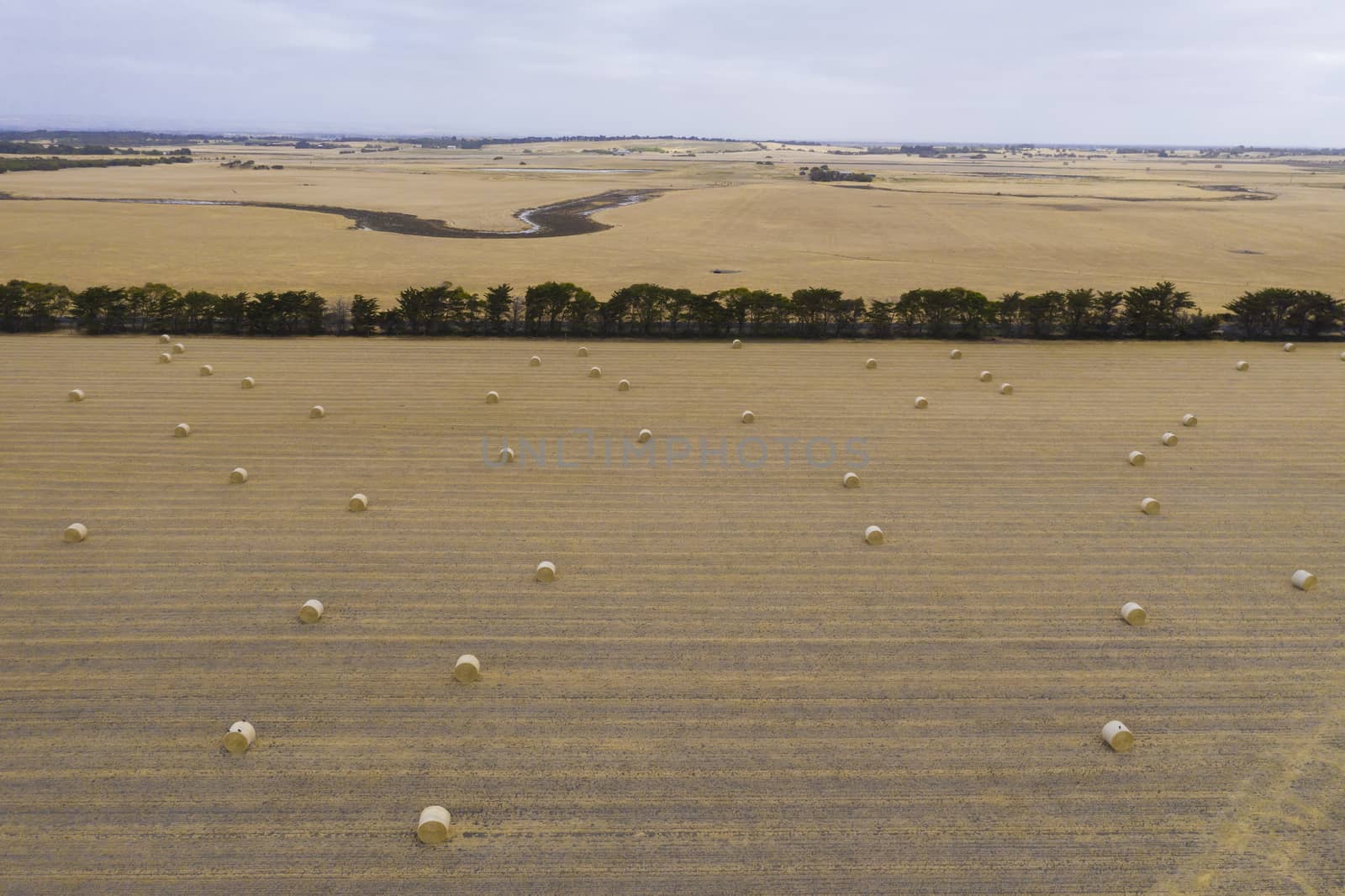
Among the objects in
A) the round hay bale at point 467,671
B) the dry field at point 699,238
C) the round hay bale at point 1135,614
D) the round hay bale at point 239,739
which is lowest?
the round hay bale at point 239,739

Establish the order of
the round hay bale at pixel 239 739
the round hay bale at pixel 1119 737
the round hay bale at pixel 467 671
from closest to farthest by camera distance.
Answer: the round hay bale at pixel 239 739 → the round hay bale at pixel 1119 737 → the round hay bale at pixel 467 671

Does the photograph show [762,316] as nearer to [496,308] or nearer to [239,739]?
[496,308]

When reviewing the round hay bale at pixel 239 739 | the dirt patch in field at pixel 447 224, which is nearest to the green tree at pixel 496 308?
the round hay bale at pixel 239 739

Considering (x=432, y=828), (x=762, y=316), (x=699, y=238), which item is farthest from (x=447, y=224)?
(x=432, y=828)

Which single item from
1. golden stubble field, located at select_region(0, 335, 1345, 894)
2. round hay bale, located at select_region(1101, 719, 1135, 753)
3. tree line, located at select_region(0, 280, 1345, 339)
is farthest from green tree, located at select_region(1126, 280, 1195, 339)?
round hay bale, located at select_region(1101, 719, 1135, 753)

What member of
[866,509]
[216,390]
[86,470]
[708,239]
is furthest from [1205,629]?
[708,239]

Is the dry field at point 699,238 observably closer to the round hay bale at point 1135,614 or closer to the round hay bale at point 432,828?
the round hay bale at point 1135,614
